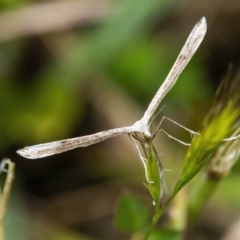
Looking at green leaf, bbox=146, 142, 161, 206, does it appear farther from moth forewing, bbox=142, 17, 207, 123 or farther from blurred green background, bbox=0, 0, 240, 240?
blurred green background, bbox=0, 0, 240, 240

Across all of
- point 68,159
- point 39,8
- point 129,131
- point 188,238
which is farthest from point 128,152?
point 129,131

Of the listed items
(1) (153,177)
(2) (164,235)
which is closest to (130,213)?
(2) (164,235)

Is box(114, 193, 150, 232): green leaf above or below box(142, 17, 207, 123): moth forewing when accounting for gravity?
below

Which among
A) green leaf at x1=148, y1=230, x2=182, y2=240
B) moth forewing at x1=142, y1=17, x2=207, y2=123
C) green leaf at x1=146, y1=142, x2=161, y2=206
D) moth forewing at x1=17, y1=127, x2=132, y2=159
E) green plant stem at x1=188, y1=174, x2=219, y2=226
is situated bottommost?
green leaf at x1=148, y1=230, x2=182, y2=240

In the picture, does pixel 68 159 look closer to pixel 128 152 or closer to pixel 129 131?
pixel 128 152

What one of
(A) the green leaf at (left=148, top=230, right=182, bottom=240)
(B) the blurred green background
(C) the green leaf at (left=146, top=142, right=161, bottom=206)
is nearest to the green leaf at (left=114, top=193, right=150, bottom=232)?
(A) the green leaf at (left=148, top=230, right=182, bottom=240)

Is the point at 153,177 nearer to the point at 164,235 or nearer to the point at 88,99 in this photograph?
the point at 164,235

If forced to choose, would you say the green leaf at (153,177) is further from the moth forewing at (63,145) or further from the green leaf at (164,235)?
the green leaf at (164,235)
